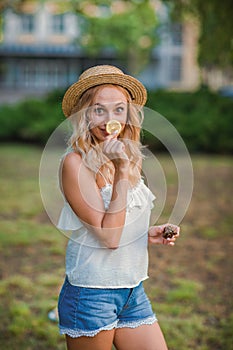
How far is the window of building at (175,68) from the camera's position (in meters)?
46.6

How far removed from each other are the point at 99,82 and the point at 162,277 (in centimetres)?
314

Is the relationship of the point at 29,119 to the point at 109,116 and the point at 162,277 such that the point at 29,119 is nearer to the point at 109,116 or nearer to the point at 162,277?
the point at 162,277

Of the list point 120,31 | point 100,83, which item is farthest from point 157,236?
point 120,31

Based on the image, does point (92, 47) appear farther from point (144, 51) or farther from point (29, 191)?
point (29, 191)

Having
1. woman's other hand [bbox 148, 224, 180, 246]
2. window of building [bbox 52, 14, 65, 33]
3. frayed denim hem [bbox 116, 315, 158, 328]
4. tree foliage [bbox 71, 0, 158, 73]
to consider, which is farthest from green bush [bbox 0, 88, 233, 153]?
window of building [bbox 52, 14, 65, 33]

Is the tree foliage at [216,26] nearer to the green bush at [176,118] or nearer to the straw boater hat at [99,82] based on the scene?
the straw boater hat at [99,82]

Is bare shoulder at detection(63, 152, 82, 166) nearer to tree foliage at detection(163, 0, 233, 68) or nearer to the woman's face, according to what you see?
the woman's face

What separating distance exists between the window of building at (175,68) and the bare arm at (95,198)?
4550cm

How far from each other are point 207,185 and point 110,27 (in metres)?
26.4

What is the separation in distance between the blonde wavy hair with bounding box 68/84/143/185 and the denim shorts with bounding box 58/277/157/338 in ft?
1.37

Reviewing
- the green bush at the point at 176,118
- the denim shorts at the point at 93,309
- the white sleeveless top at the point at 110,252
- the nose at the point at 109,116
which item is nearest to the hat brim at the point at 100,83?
the nose at the point at 109,116

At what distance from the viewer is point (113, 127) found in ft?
6.88

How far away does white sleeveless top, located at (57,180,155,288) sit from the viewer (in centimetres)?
212

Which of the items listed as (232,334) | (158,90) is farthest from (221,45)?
(158,90)
